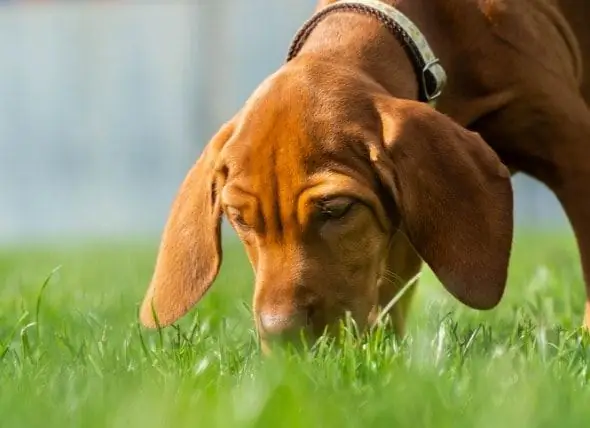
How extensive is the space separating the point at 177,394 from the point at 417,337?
0.70m

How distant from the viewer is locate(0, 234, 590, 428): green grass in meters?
1.76

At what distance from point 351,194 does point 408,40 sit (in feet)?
2.12

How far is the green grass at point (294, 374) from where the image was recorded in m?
1.76

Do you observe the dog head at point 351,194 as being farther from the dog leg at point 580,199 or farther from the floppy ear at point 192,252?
the dog leg at point 580,199

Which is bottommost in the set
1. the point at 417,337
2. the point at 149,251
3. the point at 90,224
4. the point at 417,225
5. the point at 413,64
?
the point at 90,224

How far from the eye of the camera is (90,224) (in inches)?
412

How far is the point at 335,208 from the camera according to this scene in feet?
8.38

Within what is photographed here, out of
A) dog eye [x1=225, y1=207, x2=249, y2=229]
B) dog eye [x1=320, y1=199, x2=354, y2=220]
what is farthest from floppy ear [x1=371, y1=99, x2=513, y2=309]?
dog eye [x1=225, y1=207, x2=249, y2=229]

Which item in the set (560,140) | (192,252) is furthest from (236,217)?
(560,140)

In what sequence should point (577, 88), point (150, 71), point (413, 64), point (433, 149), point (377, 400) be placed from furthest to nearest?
point (150, 71) → point (577, 88) → point (413, 64) → point (433, 149) → point (377, 400)

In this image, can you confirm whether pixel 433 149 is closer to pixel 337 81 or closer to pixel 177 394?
pixel 337 81

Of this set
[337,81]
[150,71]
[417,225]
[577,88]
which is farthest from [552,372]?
[150,71]

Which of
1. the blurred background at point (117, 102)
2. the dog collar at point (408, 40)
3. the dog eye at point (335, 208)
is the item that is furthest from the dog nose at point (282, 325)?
the blurred background at point (117, 102)

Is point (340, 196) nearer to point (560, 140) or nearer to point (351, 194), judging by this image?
point (351, 194)
